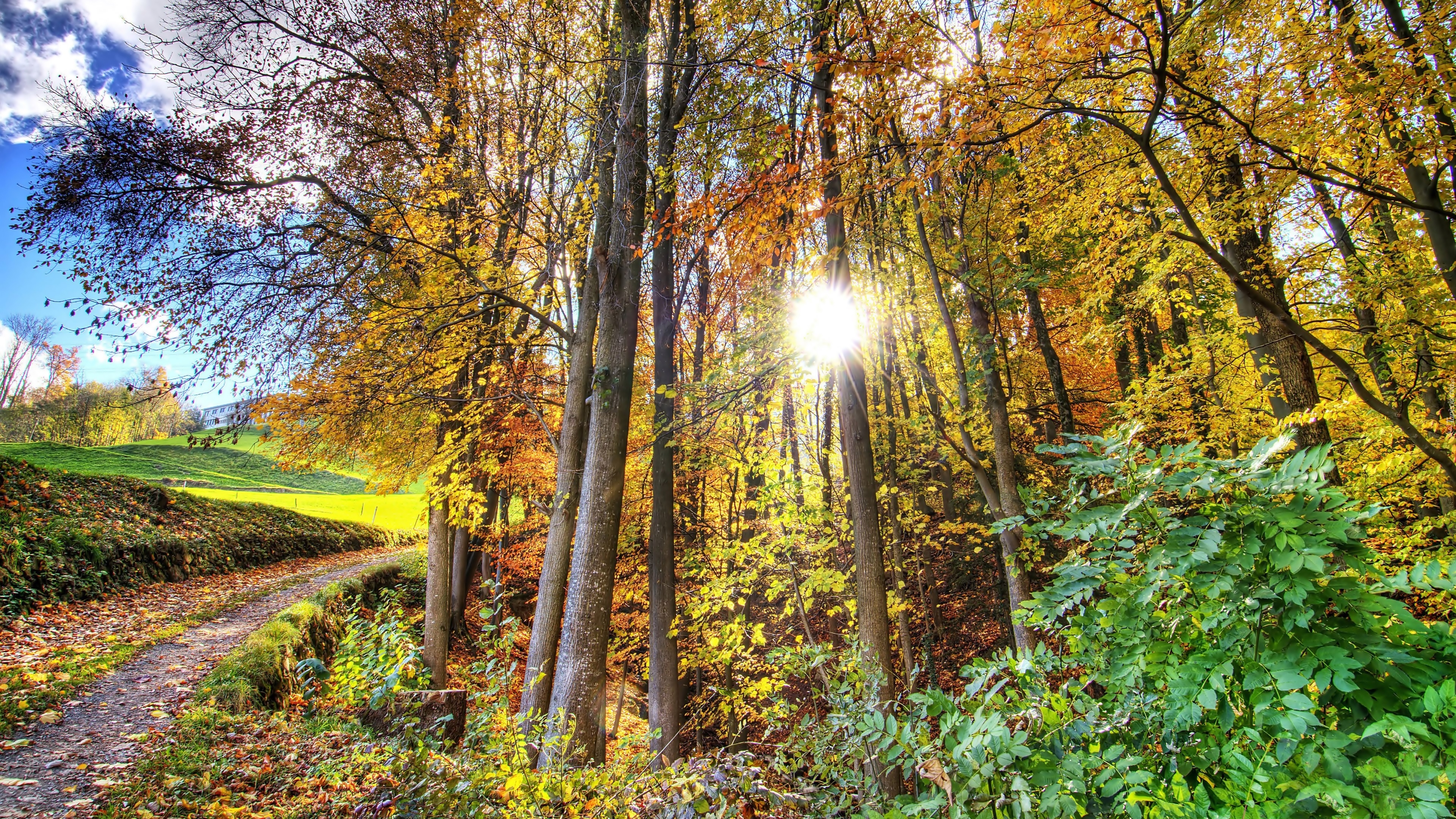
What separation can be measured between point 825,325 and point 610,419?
2.51 metres

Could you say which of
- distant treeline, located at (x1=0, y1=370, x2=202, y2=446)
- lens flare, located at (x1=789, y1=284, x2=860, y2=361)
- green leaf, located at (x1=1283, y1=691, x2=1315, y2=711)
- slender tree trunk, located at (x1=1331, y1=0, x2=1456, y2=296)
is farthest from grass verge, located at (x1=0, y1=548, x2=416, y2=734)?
distant treeline, located at (x1=0, y1=370, x2=202, y2=446)

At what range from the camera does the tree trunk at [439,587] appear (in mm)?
8656

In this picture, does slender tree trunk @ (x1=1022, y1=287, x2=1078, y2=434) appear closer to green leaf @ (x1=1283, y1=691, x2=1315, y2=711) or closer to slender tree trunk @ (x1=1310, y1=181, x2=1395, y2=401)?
slender tree trunk @ (x1=1310, y1=181, x2=1395, y2=401)

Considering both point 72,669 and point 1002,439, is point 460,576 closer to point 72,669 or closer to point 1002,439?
point 72,669

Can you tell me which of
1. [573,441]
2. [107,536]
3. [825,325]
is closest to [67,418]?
[107,536]

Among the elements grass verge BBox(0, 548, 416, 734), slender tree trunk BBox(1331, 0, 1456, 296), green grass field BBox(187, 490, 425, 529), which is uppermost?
slender tree trunk BBox(1331, 0, 1456, 296)

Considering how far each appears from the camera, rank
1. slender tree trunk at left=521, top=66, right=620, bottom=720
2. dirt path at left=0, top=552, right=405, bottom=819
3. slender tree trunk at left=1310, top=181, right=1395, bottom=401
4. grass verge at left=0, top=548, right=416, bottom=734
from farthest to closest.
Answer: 1. slender tree trunk at left=1310, top=181, right=1395, bottom=401
2. slender tree trunk at left=521, top=66, right=620, bottom=720
3. grass verge at left=0, top=548, right=416, bottom=734
4. dirt path at left=0, top=552, right=405, bottom=819

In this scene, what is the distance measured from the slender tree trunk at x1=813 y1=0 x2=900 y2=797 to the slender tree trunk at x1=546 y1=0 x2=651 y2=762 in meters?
1.96

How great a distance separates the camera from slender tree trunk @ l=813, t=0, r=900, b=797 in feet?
16.9

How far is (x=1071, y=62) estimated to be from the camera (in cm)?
372

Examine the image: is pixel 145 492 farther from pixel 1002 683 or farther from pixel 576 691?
pixel 1002 683

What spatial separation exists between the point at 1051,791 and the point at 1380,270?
33.0 feet

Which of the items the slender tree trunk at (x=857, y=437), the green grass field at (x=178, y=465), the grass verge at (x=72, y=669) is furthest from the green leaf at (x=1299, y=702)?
the green grass field at (x=178, y=465)

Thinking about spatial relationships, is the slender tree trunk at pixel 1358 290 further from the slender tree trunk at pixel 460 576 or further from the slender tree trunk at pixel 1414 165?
the slender tree trunk at pixel 460 576
